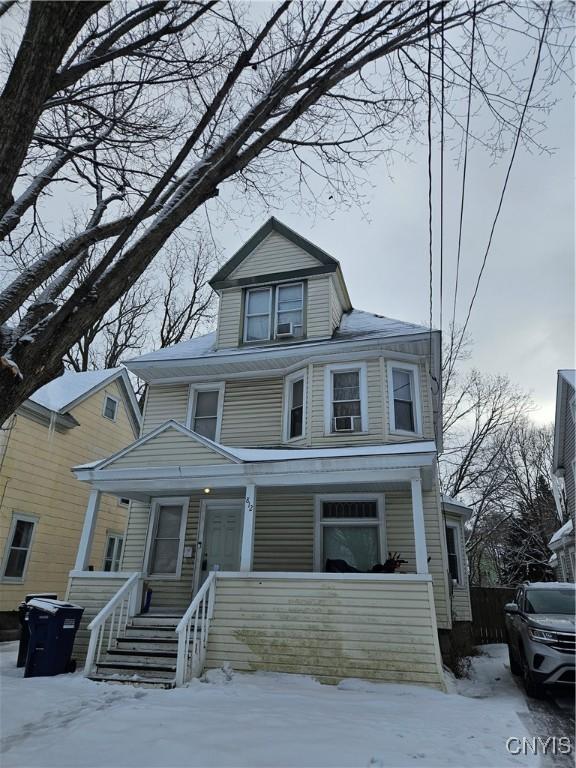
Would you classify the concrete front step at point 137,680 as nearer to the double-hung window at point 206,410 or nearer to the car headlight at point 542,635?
the car headlight at point 542,635

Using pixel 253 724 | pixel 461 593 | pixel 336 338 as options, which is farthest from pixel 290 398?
pixel 253 724

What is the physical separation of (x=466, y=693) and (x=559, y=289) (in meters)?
5.86

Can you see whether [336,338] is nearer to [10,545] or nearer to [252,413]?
[252,413]

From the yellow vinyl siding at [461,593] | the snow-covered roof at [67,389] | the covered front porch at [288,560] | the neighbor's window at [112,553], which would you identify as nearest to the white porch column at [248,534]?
the covered front porch at [288,560]

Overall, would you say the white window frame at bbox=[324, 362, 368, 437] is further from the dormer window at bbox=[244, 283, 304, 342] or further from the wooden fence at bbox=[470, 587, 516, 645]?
the wooden fence at bbox=[470, 587, 516, 645]

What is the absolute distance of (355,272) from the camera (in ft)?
43.2

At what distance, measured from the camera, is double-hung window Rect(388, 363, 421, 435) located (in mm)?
9938

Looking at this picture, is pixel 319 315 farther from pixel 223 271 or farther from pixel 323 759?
pixel 323 759

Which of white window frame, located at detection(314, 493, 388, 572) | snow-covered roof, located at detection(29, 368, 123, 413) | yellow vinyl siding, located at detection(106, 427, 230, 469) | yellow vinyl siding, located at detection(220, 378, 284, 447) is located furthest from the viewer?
snow-covered roof, located at detection(29, 368, 123, 413)

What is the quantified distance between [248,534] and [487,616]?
1003cm

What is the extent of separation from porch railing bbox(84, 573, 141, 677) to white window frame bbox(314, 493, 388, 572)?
3316 millimetres

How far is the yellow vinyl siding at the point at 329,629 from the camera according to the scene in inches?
268

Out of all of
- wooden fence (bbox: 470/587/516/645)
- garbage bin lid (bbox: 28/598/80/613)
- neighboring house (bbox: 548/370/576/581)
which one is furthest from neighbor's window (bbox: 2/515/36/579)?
neighboring house (bbox: 548/370/576/581)

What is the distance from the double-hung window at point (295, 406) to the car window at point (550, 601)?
4977 mm
